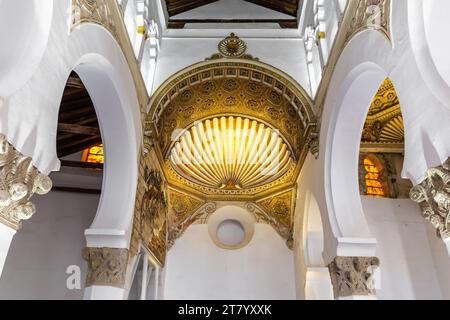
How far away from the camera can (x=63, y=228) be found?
884 centimetres

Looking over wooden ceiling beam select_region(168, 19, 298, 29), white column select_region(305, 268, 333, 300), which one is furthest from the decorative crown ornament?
white column select_region(305, 268, 333, 300)

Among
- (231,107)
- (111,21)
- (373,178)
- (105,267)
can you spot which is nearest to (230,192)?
(231,107)

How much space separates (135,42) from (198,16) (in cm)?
302

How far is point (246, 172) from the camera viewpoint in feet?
37.5

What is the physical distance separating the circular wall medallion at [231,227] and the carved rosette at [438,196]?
823 centimetres

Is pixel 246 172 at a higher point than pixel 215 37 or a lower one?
lower

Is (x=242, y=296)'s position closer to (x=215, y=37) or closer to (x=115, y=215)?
(x=115, y=215)

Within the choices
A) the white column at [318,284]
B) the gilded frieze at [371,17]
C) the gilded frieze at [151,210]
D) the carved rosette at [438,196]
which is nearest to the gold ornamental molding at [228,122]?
the gilded frieze at [151,210]

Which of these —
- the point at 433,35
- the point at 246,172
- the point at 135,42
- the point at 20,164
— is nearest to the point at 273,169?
the point at 246,172

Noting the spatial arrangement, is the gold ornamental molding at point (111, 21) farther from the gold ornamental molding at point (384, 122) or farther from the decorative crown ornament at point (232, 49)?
the gold ornamental molding at point (384, 122)

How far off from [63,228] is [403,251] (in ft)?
26.7

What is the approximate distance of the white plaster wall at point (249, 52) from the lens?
26.5 ft

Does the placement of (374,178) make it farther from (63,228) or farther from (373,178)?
(63,228)

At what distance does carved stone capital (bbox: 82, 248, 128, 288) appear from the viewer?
5.58 metres
